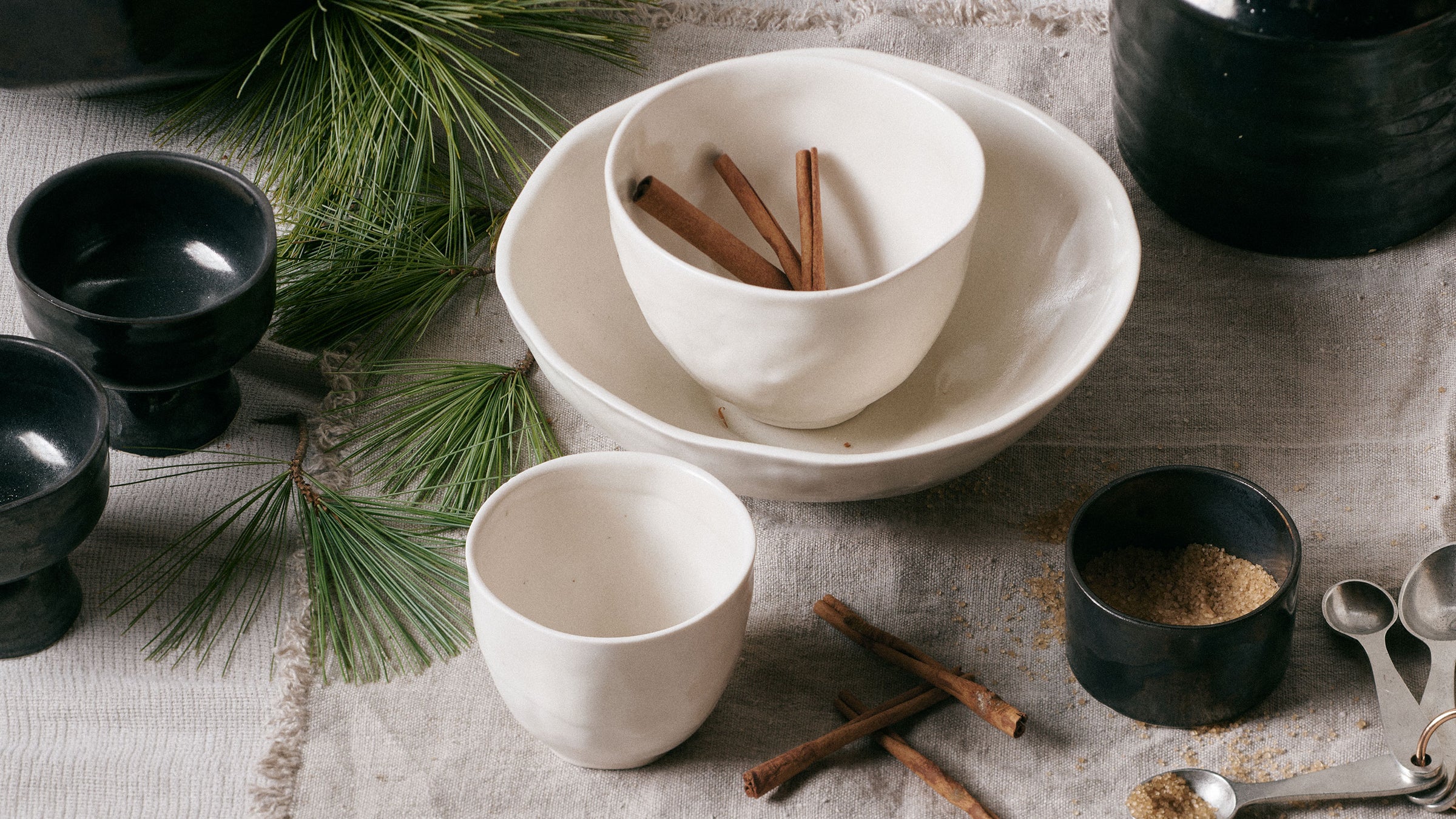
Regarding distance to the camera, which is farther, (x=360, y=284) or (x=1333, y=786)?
(x=360, y=284)

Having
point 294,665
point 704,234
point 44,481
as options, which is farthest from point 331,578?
point 704,234

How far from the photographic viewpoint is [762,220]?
734 millimetres

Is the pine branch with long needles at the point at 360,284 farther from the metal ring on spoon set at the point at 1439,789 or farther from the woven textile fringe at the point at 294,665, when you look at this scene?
the metal ring on spoon set at the point at 1439,789

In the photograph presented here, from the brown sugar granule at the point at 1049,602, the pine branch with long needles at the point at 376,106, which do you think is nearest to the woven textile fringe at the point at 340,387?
the pine branch with long needles at the point at 376,106

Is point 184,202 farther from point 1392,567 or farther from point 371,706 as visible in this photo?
point 1392,567

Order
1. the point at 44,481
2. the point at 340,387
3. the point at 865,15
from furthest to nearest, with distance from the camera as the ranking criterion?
the point at 865,15
the point at 340,387
the point at 44,481

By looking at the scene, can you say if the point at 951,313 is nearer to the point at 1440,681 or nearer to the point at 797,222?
the point at 797,222

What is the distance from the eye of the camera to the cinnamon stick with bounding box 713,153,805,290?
73 cm

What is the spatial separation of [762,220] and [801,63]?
88 mm

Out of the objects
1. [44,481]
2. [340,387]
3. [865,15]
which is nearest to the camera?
[44,481]

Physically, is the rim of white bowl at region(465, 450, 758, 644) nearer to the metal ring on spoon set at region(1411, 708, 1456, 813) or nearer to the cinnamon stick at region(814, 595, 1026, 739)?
the cinnamon stick at region(814, 595, 1026, 739)

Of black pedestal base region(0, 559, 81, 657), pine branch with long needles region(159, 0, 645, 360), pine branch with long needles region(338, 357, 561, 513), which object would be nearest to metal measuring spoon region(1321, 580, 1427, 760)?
pine branch with long needles region(338, 357, 561, 513)

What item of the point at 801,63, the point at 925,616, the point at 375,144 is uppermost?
the point at 801,63

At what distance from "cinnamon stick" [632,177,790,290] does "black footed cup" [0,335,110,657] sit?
0.96ft
